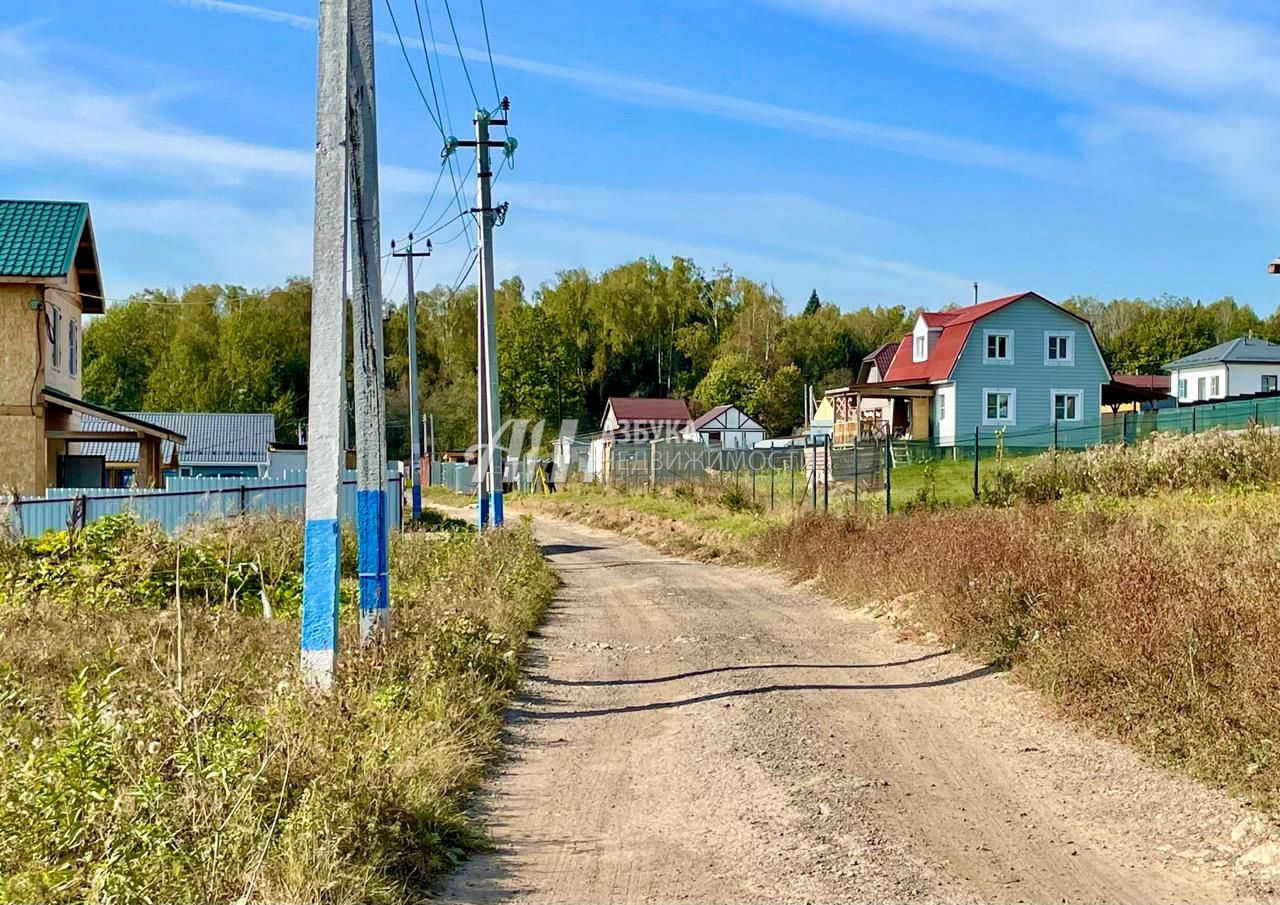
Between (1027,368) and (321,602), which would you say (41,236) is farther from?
(1027,368)

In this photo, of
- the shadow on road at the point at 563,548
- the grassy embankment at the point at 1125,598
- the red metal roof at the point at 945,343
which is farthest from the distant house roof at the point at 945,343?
the grassy embankment at the point at 1125,598

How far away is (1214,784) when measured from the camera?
6.46 meters

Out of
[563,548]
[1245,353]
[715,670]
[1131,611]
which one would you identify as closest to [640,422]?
[1245,353]

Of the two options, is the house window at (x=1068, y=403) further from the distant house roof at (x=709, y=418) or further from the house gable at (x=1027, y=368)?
the distant house roof at (x=709, y=418)

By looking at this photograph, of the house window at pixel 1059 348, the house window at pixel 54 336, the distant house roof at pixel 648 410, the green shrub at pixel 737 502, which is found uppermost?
the house window at pixel 1059 348

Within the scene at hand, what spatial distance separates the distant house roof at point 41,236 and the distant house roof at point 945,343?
109ft

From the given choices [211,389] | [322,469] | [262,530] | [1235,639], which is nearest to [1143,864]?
[1235,639]

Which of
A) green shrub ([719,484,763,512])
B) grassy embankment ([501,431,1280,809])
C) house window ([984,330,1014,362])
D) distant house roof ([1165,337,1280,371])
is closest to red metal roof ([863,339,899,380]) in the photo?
house window ([984,330,1014,362])

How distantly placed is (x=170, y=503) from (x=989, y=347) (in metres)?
36.2

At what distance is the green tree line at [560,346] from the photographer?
278 feet

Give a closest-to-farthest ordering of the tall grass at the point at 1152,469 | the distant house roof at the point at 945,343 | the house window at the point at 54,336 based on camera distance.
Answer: the tall grass at the point at 1152,469 → the house window at the point at 54,336 → the distant house roof at the point at 945,343

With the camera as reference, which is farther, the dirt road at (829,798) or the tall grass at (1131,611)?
the tall grass at (1131,611)

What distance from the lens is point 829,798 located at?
6.55 metres

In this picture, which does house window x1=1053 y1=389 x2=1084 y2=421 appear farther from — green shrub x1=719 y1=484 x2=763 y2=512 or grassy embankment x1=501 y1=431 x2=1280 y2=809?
grassy embankment x1=501 y1=431 x2=1280 y2=809
